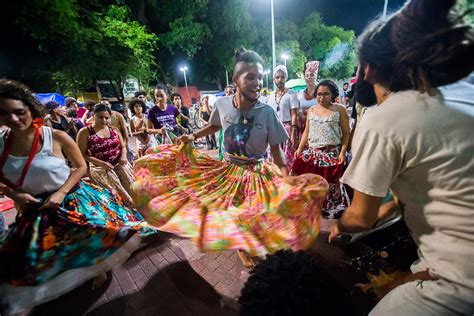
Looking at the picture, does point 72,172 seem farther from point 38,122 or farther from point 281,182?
point 281,182

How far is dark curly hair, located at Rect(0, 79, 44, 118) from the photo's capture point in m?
2.19

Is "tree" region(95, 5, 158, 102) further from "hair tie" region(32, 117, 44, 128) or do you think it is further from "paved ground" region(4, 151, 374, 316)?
"paved ground" region(4, 151, 374, 316)

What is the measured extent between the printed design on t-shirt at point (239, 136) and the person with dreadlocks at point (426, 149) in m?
1.73

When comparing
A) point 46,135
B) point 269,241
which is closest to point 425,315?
point 269,241

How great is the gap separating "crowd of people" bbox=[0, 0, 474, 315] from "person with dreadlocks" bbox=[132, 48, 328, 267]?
0.01 metres

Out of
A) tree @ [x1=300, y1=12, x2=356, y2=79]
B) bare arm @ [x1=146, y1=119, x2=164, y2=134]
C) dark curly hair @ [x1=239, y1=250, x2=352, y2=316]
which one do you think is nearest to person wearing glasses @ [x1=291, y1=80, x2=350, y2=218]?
dark curly hair @ [x1=239, y1=250, x2=352, y2=316]

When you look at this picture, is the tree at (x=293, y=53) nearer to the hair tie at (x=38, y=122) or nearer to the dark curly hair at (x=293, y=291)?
Answer: the hair tie at (x=38, y=122)

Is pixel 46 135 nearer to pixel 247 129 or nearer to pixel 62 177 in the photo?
pixel 62 177

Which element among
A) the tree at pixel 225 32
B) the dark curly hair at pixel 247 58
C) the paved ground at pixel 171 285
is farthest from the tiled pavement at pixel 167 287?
the tree at pixel 225 32

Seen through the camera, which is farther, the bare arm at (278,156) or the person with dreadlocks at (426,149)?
the bare arm at (278,156)

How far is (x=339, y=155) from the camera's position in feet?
13.5

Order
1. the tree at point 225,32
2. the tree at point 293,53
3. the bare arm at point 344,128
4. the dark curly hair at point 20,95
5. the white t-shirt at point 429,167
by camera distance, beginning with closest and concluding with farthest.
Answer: the white t-shirt at point 429,167, the dark curly hair at point 20,95, the bare arm at point 344,128, the tree at point 225,32, the tree at point 293,53

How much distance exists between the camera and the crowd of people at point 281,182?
1001 mm

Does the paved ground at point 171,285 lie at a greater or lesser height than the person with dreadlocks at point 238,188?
lesser
